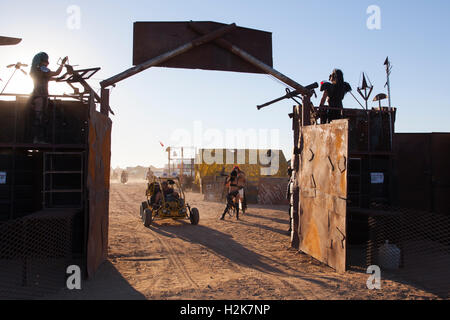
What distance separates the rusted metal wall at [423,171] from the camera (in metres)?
11.0

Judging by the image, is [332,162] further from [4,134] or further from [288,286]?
[4,134]

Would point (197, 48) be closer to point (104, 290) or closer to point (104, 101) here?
point (104, 101)

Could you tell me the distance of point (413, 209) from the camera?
11203 mm

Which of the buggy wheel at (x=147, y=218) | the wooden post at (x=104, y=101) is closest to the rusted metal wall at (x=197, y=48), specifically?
the wooden post at (x=104, y=101)

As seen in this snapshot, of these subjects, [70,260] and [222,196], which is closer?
[70,260]

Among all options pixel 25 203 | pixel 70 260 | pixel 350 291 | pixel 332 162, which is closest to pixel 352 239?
pixel 332 162

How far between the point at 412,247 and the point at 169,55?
826cm

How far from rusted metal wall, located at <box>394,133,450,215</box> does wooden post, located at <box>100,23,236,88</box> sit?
21.3 feet

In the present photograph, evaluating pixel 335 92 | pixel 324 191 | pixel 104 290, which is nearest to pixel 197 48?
pixel 335 92

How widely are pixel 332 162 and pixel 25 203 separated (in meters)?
6.87

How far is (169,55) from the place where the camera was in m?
9.23

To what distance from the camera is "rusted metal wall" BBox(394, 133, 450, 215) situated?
1098 cm

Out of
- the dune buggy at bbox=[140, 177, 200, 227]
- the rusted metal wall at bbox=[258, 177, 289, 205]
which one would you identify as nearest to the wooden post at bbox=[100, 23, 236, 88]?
the dune buggy at bbox=[140, 177, 200, 227]

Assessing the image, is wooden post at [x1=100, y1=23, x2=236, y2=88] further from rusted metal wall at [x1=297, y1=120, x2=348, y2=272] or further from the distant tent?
rusted metal wall at [x1=297, y1=120, x2=348, y2=272]
